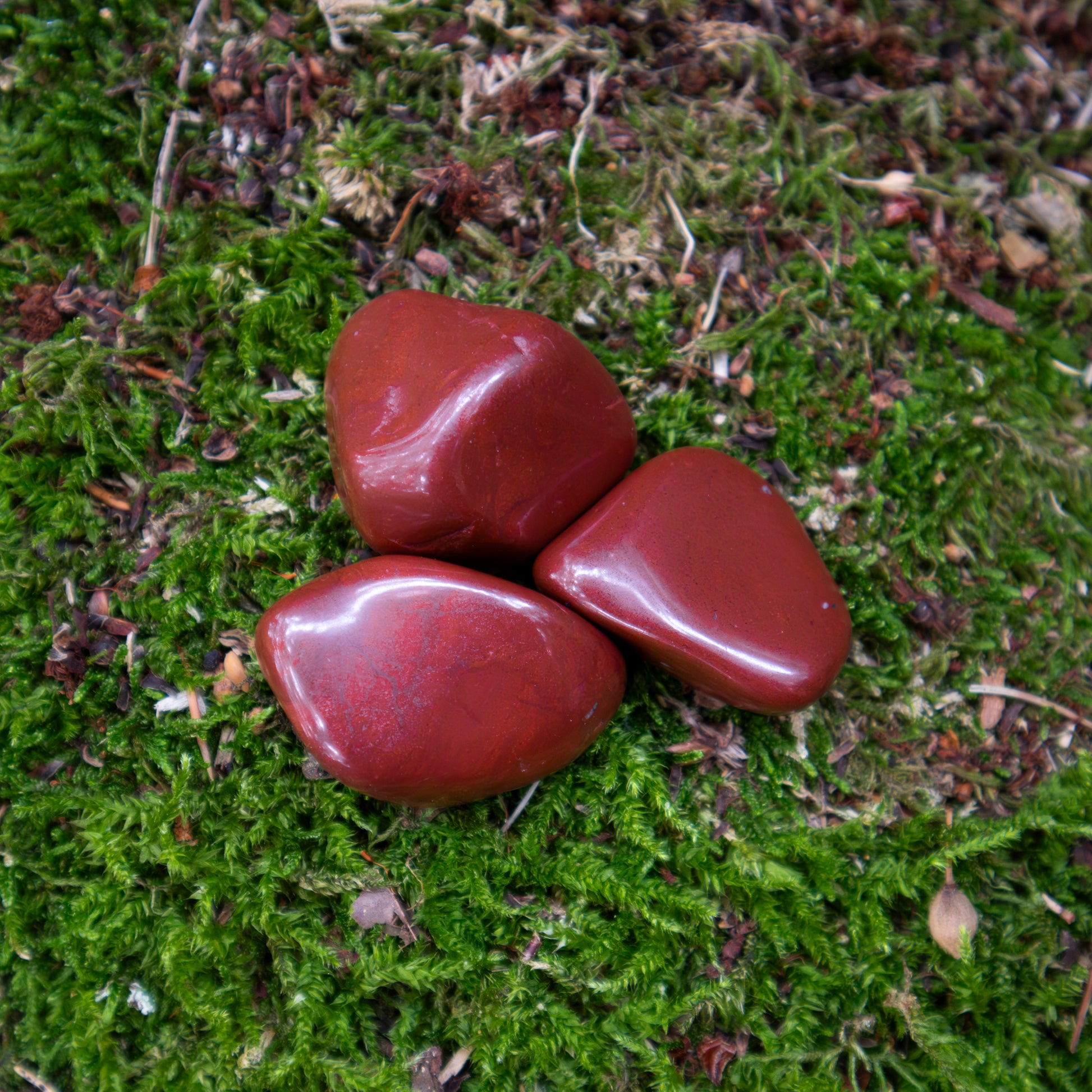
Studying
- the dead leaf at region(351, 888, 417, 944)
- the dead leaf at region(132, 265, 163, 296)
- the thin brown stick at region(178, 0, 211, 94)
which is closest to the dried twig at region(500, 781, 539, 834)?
the dead leaf at region(351, 888, 417, 944)

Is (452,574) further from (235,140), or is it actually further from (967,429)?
(967,429)

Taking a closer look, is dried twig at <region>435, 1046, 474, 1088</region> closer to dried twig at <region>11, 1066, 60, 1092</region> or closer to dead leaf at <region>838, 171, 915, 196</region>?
dried twig at <region>11, 1066, 60, 1092</region>

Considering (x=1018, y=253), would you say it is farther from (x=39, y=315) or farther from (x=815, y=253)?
(x=39, y=315)

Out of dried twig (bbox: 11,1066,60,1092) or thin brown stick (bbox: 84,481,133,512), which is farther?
thin brown stick (bbox: 84,481,133,512)

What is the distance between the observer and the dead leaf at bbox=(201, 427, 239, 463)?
192cm

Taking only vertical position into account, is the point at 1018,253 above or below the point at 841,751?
above

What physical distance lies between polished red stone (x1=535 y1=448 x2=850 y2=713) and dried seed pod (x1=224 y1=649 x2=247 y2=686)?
0.75 m

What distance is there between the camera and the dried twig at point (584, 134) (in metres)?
2.09

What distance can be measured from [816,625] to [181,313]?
1.77 meters

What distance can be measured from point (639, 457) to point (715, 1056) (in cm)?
146

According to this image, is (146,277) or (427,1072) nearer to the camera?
(427,1072)

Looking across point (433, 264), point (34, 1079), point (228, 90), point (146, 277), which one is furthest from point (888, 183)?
point (34, 1079)

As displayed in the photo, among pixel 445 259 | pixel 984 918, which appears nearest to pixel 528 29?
pixel 445 259

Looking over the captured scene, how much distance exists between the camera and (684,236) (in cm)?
212
